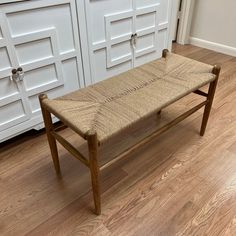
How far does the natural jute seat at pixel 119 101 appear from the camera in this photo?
2.86 ft

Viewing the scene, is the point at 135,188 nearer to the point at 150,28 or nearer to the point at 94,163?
the point at 94,163

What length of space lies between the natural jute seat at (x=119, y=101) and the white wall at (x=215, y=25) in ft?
4.78

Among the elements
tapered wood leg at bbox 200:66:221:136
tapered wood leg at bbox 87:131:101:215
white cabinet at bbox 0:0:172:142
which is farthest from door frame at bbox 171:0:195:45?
tapered wood leg at bbox 87:131:101:215

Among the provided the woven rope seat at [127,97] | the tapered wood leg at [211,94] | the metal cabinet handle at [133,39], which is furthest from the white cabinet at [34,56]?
the tapered wood leg at [211,94]

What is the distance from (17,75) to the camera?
1198mm

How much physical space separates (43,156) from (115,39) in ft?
2.79

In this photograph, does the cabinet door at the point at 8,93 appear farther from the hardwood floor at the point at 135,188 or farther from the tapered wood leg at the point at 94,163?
the tapered wood leg at the point at 94,163

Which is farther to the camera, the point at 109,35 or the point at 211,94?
the point at 109,35

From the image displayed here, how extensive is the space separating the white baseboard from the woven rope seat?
1.47 meters

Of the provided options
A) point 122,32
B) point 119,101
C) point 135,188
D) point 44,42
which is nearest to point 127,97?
point 119,101

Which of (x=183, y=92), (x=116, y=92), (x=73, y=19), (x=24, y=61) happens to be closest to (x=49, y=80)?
(x=24, y=61)

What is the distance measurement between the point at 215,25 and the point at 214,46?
218mm

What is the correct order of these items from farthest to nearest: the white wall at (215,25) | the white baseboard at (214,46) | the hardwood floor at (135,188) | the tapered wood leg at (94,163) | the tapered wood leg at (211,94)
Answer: the white baseboard at (214,46) < the white wall at (215,25) < the tapered wood leg at (211,94) < the hardwood floor at (135,188) < the tapered wood leg at (94,163)

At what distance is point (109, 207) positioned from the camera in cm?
106
